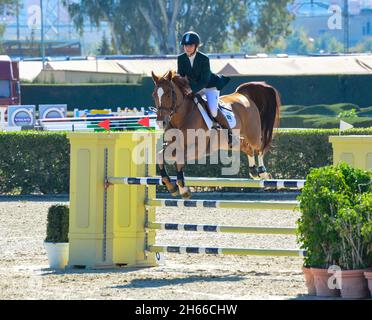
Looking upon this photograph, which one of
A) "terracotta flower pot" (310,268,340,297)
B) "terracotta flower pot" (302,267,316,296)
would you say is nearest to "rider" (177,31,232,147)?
"terracotta flower pot" (302,267,316,296)

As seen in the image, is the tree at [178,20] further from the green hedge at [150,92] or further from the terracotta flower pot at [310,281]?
the terracotta flower pot at [310,281]

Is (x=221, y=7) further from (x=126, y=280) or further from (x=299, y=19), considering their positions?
(x=299, y=19)

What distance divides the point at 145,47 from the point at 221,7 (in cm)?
646

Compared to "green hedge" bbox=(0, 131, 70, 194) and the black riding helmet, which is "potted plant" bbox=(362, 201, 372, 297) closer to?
the black riding helmet

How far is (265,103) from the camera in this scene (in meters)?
13.5

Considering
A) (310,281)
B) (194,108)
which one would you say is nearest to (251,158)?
(194,108)

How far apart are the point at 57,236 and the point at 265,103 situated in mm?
3313

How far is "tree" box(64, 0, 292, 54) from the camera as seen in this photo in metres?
77.8

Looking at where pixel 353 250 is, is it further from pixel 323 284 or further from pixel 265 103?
pixel 265 103

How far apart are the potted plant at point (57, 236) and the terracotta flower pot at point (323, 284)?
11.8 ft

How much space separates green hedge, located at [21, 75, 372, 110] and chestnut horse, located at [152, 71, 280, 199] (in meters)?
33.6

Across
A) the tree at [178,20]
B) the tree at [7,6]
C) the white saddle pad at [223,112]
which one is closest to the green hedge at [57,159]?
the white saddle pad at [223,112]

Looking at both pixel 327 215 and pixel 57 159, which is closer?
pixel 327 215

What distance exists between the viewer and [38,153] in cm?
2105
